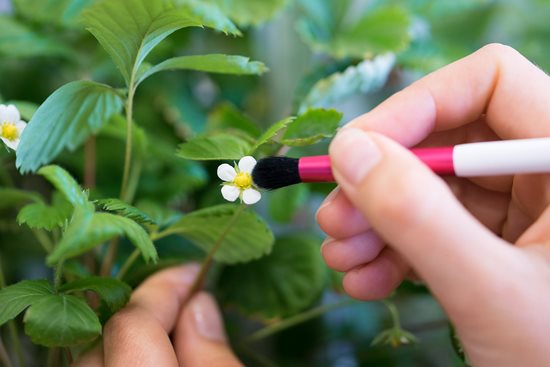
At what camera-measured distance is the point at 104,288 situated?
49 cm

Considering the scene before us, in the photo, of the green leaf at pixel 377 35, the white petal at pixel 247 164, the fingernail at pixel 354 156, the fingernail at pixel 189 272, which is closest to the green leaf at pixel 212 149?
the white petal at pixel 247 164

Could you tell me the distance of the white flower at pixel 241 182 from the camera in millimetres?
506

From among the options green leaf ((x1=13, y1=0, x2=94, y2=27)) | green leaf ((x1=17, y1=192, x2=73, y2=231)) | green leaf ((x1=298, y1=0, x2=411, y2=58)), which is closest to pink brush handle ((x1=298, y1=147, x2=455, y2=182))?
green leaf ((x1=17, y1=192, x2=73, y2=231))

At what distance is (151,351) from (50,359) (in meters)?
0.14

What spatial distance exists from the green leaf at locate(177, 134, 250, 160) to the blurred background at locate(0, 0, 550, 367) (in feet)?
0.46

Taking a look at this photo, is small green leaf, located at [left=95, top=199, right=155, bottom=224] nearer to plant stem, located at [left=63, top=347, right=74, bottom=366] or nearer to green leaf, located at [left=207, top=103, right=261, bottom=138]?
plant stem, located at [left=63, top=347, right=74, bottom=366]

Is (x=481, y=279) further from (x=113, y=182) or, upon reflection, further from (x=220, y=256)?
(x=113, y=182)

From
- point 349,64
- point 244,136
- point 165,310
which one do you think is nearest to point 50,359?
point 165,310

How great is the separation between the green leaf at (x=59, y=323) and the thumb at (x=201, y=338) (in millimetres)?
154

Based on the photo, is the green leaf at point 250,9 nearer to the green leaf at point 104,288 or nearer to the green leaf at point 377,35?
the green leaf at point 377,35

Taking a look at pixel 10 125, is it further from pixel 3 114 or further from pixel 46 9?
pixel 46 9

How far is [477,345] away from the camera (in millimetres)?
402

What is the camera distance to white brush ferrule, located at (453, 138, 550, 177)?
1.40ft

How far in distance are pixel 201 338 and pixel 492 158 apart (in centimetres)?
35
